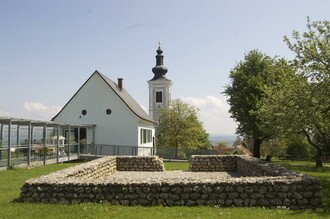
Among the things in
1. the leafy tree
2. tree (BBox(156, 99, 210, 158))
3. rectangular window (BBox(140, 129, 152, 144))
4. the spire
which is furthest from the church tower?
the leafy tree

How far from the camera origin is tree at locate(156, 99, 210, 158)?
5494 cm

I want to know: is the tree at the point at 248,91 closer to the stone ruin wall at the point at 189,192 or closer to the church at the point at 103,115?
the church at the point at 103,115

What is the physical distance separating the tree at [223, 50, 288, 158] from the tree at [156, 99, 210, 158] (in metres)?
16.1

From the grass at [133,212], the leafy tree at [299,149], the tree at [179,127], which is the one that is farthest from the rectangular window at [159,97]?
the grass at [133,212]

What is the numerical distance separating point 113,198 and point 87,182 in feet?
3.10

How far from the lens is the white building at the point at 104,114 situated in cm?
3738

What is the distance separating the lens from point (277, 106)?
18734 millimetres

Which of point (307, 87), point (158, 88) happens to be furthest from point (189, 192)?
point (158, 88)

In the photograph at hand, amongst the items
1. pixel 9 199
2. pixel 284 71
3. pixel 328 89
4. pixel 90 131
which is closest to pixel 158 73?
pixel 90 131

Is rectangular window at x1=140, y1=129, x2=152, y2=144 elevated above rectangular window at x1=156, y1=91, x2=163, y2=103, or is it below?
below

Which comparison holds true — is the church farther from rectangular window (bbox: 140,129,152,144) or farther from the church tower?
the church tower

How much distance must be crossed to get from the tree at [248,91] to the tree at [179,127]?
16139mm

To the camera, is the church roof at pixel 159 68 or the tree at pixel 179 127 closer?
the tree at pixel 179 127

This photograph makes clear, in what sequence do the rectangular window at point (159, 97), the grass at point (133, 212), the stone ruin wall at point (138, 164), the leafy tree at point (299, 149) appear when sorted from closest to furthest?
the grass at point (133, 212) < the stone ruin wall at point (138, 164) < the leafy tree at point (299, 149) < the rectangular window at point (159, 97)
